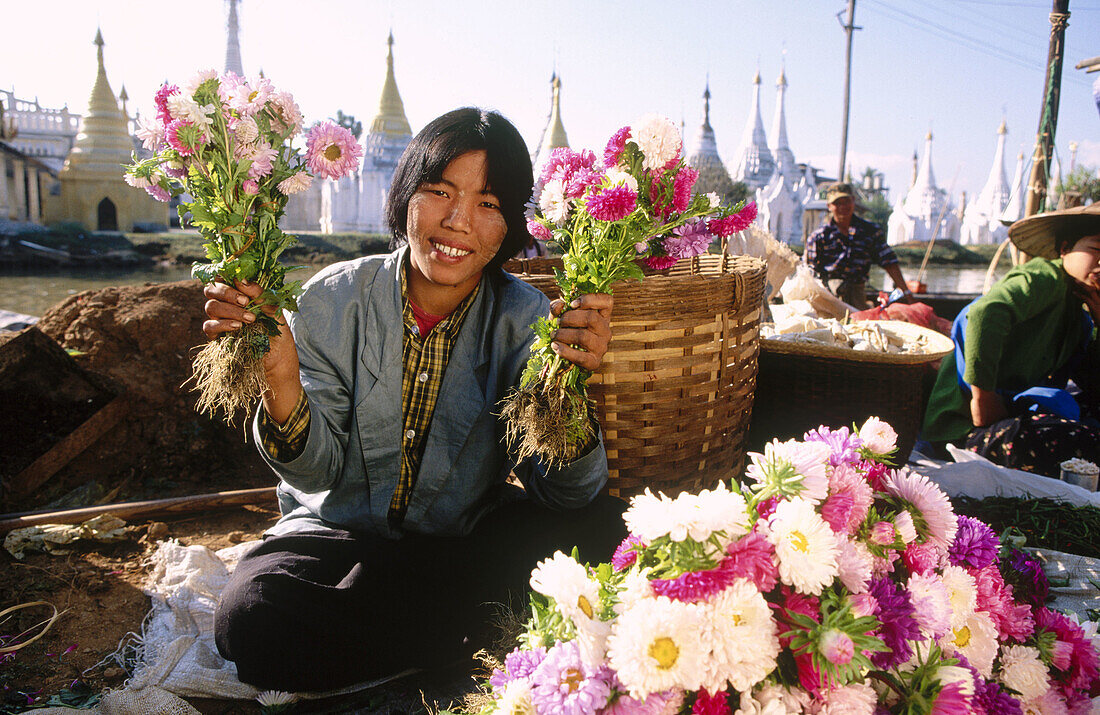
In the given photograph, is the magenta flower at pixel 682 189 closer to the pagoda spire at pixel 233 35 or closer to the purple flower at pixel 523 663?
the purple flower at pixel 523 663

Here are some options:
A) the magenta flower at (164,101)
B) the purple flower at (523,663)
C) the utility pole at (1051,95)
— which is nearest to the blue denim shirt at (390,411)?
the magenta flower at (164,101)

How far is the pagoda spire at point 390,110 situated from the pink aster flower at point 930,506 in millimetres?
26979

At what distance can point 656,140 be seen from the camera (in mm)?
1811

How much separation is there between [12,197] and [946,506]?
94.9 feet

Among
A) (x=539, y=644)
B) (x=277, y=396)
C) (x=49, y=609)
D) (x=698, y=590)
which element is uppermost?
(x=277, y=396)

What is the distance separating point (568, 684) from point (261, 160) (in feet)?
4.16

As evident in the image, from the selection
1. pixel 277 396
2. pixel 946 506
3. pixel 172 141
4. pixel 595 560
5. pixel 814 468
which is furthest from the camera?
pixel 595 560

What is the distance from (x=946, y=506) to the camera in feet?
4.40

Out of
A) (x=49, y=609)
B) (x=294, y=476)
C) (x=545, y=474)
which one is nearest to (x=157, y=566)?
(x=49, y=609)

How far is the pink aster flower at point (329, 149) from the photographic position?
5.66 ft

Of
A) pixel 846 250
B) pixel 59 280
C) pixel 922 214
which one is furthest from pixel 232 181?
pixel 922 214

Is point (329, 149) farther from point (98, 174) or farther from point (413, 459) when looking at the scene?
point (98, 174)

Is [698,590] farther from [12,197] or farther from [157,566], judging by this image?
[12,197]

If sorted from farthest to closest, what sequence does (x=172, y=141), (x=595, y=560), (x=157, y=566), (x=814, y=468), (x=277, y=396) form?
(x=157, y=566)
(x=595, y=560)
(x=277, y=396)
(x=172, y=141)
(x=814, y=468)
